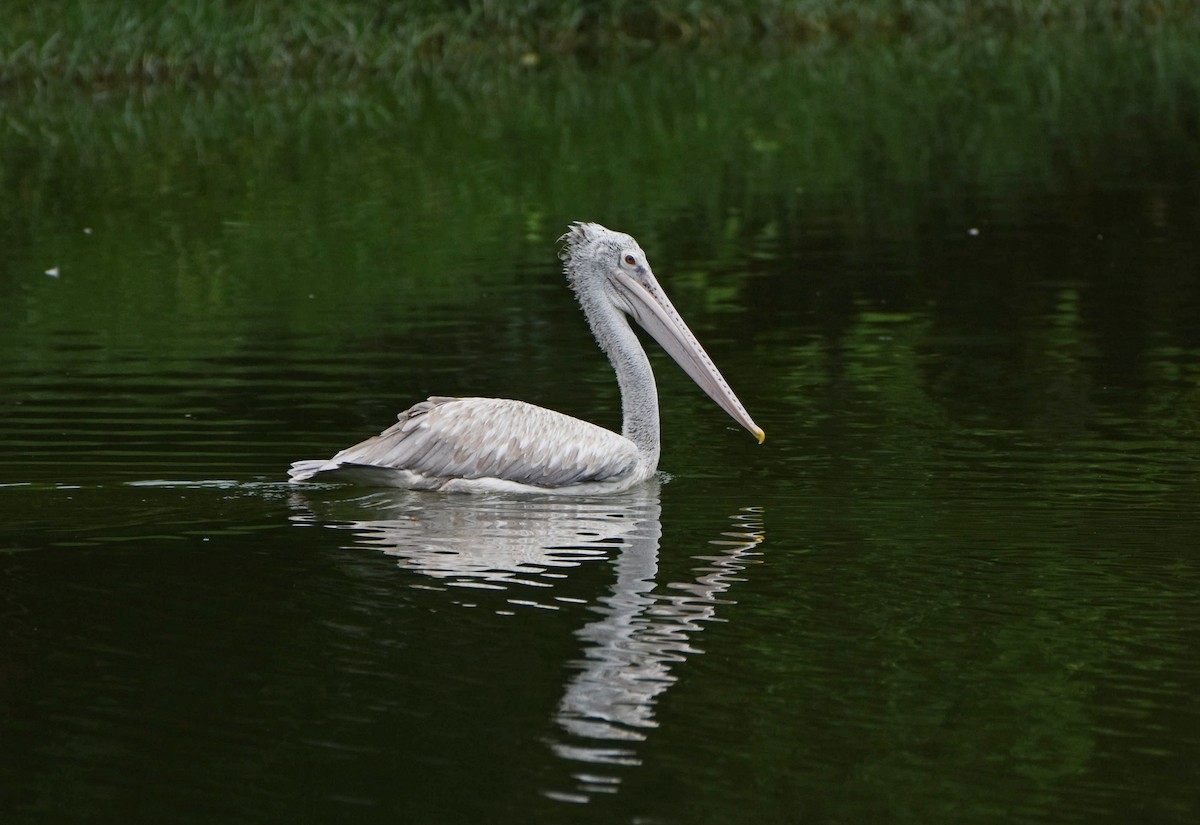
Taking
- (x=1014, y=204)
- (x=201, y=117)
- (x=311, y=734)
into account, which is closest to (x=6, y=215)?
(x=201, y=117)

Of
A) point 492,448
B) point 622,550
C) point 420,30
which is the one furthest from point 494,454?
point 420,30

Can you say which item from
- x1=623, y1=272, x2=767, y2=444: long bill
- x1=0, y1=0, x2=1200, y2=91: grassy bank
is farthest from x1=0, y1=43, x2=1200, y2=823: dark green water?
x1=0, y1=0, x2=1200, y2=91: grassy bank

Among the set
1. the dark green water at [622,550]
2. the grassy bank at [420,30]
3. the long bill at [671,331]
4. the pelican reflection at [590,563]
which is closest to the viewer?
the dark green water at [622,550]

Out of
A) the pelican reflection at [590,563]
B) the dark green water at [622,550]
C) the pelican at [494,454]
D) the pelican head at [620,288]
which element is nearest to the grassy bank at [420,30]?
the dark green water at [622,550]

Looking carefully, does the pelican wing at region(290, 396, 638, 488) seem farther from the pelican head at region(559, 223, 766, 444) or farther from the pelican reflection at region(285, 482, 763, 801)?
the pelican head at region(559, 223, 766, 444)

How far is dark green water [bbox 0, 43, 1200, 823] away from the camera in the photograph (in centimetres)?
459

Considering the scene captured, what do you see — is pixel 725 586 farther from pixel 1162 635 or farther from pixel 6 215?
pixel 6 215

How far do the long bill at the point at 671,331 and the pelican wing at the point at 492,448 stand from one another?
700mm

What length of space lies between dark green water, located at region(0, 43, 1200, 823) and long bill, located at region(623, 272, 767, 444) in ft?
0.97

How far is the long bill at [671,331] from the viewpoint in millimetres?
8117

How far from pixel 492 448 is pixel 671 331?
1.11 m

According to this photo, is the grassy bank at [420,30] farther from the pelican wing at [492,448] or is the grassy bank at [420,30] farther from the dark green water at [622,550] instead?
the pelican wing at [492,448]

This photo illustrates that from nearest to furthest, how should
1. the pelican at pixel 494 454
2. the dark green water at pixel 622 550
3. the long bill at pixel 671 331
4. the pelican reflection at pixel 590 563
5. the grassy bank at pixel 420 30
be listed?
1. the dark green water at pixel 622 550
2. the pelican reflection at pixel 590 563
3. the pelican at pixel 494 454
4. the long bill at pixel 671 331
5. the grassy bank at pixel 420 30

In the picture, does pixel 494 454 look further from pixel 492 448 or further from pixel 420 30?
pixel 420 30
